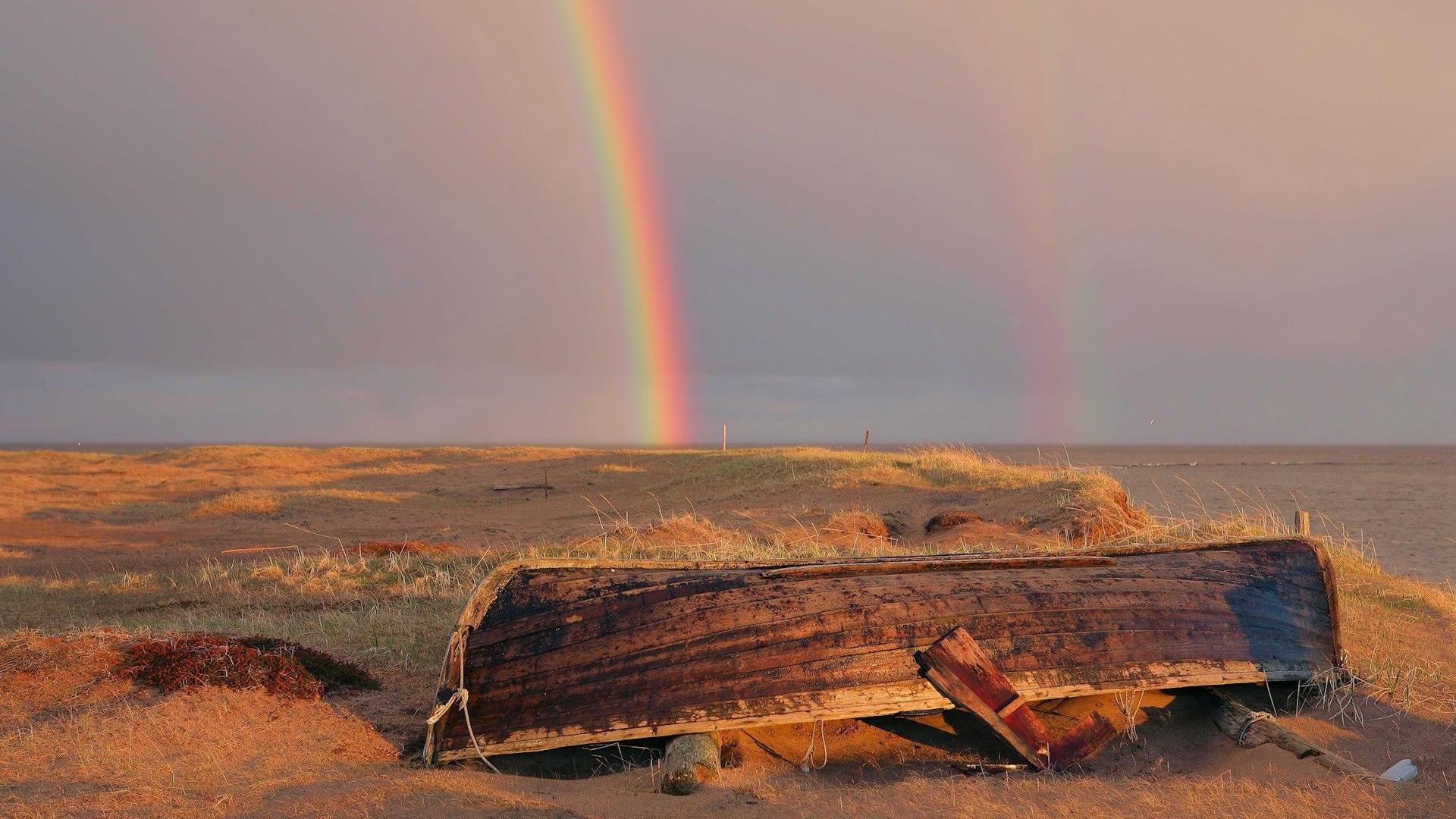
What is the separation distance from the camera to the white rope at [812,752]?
4.54 metres

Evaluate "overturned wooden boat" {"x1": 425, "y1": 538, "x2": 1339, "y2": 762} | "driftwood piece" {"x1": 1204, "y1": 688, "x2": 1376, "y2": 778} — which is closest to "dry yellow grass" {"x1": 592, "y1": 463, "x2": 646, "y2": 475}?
"overturned wooden boat" {"x1": 425, "y1": 538, "x2": 1339, "y2": 762}

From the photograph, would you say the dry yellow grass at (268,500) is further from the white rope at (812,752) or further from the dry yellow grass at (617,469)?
the white rope at (812,752)

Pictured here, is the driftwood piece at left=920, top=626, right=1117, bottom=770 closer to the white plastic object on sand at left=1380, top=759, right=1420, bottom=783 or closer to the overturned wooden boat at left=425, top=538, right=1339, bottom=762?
the overturned wooden boat at left=425, top=538, right=1339, bottom=762

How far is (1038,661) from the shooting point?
4.82 m

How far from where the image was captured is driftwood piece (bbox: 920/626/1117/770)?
443 cm

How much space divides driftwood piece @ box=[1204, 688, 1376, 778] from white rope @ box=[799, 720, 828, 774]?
2238mm

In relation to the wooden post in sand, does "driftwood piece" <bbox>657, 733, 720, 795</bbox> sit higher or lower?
lower

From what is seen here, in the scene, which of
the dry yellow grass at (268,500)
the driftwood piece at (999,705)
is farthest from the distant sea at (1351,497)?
the dry yellow grass at (268,500)

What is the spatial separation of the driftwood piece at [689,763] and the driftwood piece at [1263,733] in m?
2.88

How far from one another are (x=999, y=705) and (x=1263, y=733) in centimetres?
145

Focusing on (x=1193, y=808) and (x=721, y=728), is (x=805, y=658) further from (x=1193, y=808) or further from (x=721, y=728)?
(x=1193, y=808)

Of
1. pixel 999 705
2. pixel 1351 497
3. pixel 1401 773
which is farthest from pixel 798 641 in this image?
pixel 1351 497

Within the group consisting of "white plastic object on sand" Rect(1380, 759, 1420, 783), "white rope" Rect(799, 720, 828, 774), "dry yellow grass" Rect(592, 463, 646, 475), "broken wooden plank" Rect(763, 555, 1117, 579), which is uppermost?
"broken wooden plank" Rect(763, 555, 1117, 579)

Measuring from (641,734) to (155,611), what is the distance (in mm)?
8161
